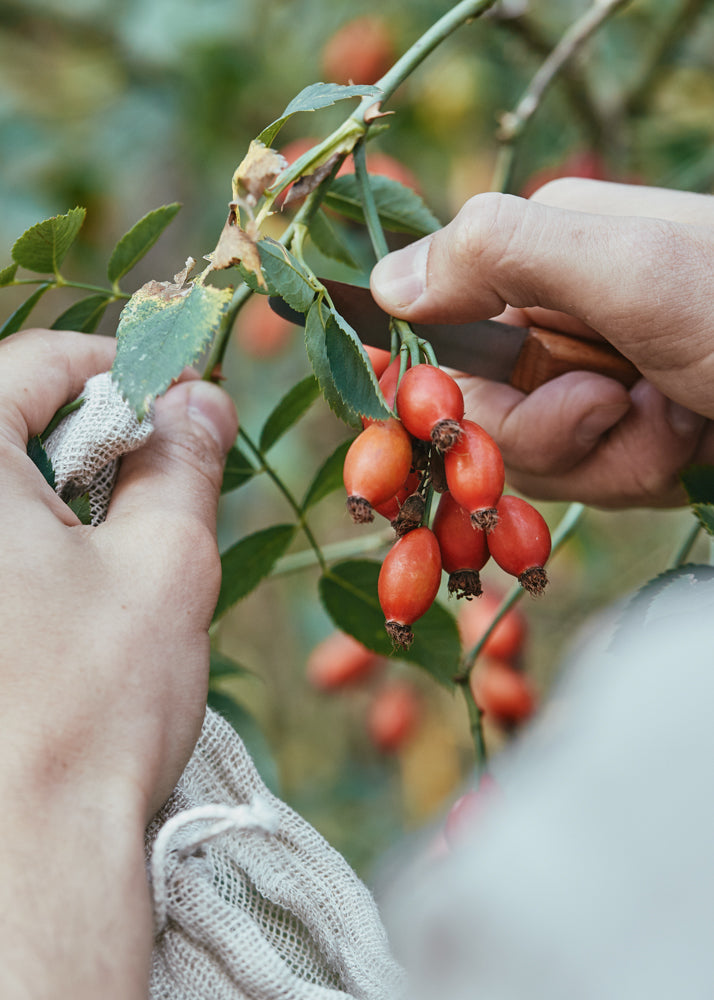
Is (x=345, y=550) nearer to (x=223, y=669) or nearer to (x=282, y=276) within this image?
(x=223, y=669)

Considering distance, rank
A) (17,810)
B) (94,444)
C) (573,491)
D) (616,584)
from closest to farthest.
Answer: (17,810), (94,444), (573,491), (616,584)

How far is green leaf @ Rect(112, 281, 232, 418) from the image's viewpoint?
1.95 feet

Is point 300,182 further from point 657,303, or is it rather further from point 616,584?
point 616,584

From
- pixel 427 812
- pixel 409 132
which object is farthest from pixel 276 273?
pixel 427 812

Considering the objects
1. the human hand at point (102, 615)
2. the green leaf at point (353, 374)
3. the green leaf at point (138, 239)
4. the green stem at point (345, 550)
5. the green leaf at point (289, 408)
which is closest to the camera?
the human hand at point (102, 615)

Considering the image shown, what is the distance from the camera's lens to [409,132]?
2.11 meters

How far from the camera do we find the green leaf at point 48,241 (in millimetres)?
782

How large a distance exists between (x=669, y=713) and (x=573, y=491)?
937mm

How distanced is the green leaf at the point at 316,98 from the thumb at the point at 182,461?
0.93 ft

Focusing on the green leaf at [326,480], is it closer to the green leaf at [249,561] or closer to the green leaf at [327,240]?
the green leaf at [249,561]

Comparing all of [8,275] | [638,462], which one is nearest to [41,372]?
[8,275]

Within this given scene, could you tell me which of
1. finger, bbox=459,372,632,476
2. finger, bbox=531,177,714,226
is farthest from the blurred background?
finger, bbox=459,372,632,476

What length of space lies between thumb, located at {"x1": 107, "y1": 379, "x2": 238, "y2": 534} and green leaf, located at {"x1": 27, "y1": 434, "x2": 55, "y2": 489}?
0.06 m

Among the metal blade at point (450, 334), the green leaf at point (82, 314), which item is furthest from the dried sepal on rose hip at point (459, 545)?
the green leaf at point (82, 314)
